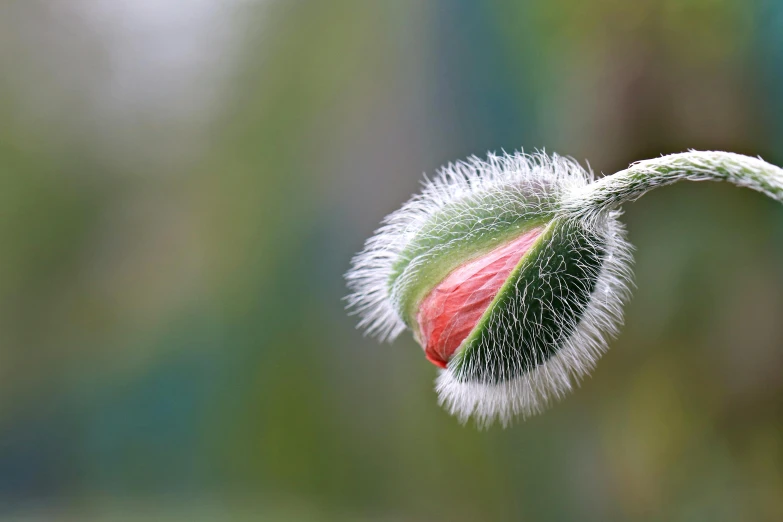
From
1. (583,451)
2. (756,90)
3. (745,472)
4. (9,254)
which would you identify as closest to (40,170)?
(9,254)

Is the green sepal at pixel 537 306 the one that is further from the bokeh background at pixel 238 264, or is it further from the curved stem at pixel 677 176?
the bokeh background at pixel 238 264

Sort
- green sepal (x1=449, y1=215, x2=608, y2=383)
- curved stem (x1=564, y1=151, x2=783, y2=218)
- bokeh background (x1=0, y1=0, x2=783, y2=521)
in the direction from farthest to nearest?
bokeh background (x1=0, y1=0, x2=783, y2=521), green sepal (x1=449, y1=215, x2=608, y2=383), curved stem (x1=564, y1=151, x2=783, y2=218)

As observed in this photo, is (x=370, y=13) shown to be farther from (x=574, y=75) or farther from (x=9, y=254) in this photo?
(x=9, y=254)

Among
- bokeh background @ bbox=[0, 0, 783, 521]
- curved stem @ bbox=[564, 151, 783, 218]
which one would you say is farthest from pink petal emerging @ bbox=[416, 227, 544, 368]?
bokeh background @ bbox=[0, 0, 783, 521]

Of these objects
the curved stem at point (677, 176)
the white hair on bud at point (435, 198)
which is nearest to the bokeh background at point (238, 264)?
the white hair on bud at point (435, 198)

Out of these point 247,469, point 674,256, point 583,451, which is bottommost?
point 247,469

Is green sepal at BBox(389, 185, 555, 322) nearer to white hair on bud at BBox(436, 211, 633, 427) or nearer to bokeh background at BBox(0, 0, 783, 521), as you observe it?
white hair on bud at BBox(436, 211, 633, 427)

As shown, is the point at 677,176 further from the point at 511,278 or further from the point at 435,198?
the point at 435,198
